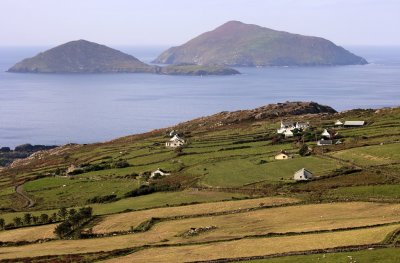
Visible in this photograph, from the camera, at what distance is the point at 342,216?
162 feet

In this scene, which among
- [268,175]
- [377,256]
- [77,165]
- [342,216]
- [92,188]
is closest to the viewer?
[377,256]

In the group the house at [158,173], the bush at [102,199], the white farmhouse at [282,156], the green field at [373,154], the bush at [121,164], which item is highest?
the green field at [373,154]

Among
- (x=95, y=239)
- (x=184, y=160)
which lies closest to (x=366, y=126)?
(x=184, y=160)

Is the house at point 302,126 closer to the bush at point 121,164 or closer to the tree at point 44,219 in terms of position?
the bush at point 121,164

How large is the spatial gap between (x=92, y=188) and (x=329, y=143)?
36.6m

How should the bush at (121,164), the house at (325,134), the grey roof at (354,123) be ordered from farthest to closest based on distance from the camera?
the grey roof at (354,123) < the house at (325,134) < the bush at (121,164)

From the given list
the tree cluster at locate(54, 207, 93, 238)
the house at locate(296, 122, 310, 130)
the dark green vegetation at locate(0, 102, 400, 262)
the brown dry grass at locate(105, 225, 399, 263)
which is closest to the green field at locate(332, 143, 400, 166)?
the dark green vegetation at locate(0, 102, 400, 262)

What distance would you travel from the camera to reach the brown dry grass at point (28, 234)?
54.1 meters

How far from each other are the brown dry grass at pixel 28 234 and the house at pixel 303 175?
29161 mm

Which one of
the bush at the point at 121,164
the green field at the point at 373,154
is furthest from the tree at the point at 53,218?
the green field at the point at 373,154

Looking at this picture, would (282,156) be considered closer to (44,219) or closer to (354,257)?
(44,219)

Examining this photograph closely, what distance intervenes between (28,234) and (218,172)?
31089mm

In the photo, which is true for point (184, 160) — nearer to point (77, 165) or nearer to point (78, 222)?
point (77, 165)

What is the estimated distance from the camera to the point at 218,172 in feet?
262
